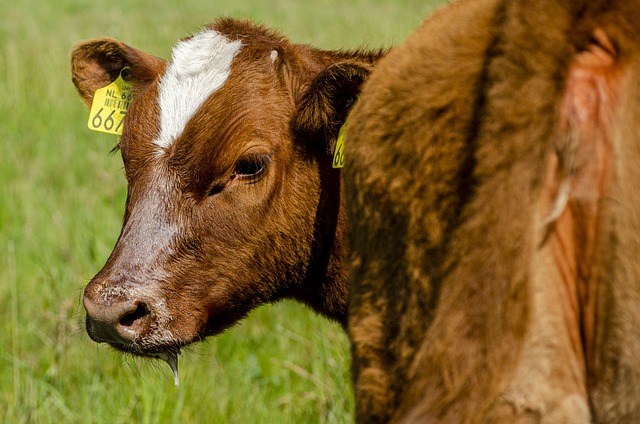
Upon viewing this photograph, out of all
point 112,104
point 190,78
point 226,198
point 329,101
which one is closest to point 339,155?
point 329,101

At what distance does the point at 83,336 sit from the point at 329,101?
2.13 m

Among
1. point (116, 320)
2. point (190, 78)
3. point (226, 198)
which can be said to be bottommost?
point (116, 320)

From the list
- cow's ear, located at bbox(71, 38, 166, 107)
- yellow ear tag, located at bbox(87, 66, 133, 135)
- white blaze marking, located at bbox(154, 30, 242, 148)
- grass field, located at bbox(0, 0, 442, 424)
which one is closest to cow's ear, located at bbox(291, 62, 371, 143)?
white blaze marking, located at bbox(154, 30, 242, 148)

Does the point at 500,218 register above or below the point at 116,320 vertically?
above

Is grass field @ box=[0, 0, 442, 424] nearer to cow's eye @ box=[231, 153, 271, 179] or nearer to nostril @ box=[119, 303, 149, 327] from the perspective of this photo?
nostril @ box=[119, 303, 149, 327]

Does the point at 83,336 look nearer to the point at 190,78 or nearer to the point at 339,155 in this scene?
the point at 190,78

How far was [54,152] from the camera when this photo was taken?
335 inches

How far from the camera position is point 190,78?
3.86 m

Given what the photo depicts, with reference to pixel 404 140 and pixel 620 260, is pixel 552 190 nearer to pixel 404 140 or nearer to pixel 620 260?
pixel 620 260

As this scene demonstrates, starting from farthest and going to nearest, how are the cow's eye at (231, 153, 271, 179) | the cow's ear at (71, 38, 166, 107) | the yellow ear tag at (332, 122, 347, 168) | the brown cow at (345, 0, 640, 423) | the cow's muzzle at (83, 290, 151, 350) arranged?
the cow's ear at (71, 38, 166, 107)
the cow's eye at (231, 153, 271, 179)
the yellow ear tag at (332, 122, 347, 168)
the cow's muzzle at (83, 290, 151, 350)
the brown cow at (345, 0, 640, 423)

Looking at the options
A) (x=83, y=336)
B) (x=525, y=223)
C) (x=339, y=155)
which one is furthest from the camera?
(x=83, y=336)

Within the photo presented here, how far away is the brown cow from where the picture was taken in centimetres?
202

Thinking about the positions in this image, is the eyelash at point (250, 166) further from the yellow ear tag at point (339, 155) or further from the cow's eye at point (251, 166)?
the yellow ear tag at point (339, 155)

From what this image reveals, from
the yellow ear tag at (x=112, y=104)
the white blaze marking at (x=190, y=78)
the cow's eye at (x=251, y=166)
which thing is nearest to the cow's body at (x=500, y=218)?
the cow's eye at (x=251, y=166)
